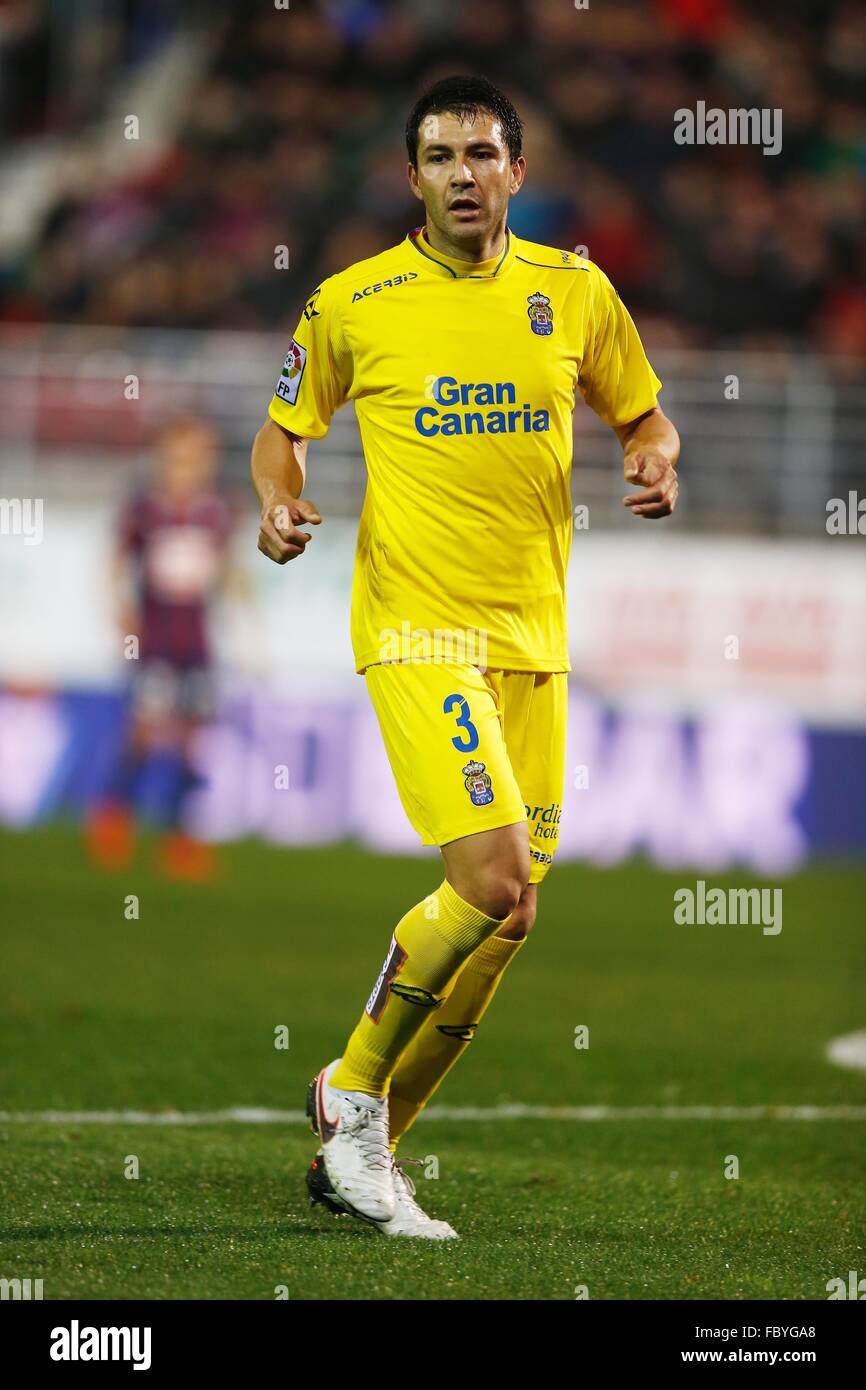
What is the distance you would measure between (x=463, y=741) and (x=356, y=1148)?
3.38ft

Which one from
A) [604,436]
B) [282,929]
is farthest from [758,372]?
[282,929]

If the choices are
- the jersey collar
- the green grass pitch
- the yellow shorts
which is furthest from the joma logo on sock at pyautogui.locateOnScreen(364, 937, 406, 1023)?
the jersey collar

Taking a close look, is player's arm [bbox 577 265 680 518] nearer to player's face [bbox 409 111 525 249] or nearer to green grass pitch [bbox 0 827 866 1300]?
player's face [bbox 409 111 525 249]

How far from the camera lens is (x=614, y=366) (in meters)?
5.16

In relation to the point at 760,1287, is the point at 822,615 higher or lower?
higher

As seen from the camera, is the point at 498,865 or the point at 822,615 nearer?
the point at 498,865

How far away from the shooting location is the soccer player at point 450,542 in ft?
15.4

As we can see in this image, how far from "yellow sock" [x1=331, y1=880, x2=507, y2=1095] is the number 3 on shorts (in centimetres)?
34

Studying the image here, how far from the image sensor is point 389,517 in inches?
192

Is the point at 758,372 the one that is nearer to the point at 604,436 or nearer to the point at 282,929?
the point at 604,436

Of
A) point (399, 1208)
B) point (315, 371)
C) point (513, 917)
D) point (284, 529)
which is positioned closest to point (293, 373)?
point (315, 371)

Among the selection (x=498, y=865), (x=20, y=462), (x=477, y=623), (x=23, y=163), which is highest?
(x=23, y=163)
